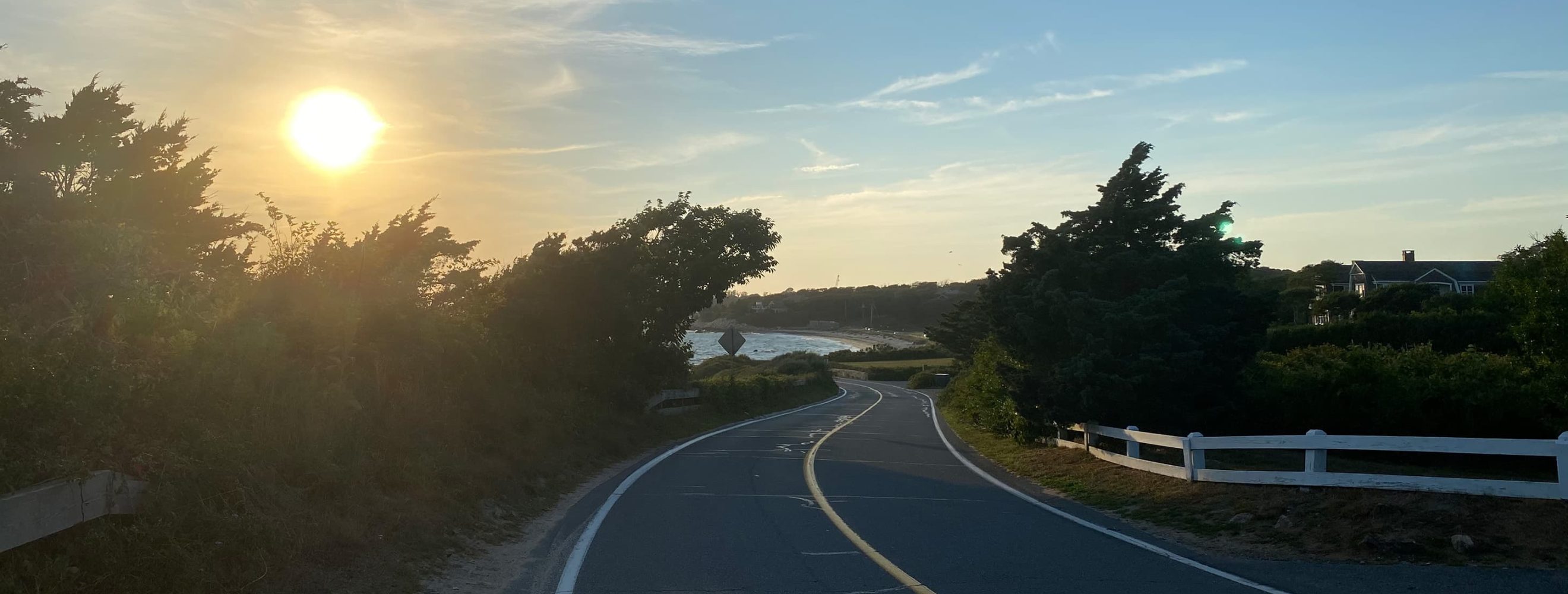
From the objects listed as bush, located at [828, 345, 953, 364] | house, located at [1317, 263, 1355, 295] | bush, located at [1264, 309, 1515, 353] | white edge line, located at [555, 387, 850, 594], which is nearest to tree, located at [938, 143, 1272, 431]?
white edge line, located at [555, 387, 850, 594]

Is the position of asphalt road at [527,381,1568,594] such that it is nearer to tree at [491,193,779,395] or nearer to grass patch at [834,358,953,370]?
tree at [491,193,779,395]

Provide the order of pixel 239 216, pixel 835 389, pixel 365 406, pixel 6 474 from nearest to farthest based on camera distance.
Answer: pixel 6 474 < pixel 365 406 < pixel 239 216 < pixel 835 389

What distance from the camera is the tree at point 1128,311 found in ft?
56.2

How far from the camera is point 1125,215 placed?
1928 centimetres

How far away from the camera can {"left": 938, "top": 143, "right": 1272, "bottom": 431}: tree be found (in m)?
17.1

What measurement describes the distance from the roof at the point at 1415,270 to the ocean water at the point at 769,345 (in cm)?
4324

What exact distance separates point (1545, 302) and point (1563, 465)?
13.9m

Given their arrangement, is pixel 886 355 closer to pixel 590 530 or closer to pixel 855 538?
pixel 590 530

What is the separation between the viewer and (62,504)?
6.24 meters

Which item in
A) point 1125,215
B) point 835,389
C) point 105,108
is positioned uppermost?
point 105,108

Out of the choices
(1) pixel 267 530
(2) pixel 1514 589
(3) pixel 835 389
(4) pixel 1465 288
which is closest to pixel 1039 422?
(2) pixel 1514 589

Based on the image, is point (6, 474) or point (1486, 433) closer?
point (6, 474)

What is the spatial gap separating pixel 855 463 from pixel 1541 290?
1369 cm

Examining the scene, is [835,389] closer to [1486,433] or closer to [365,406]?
[1486,433]
